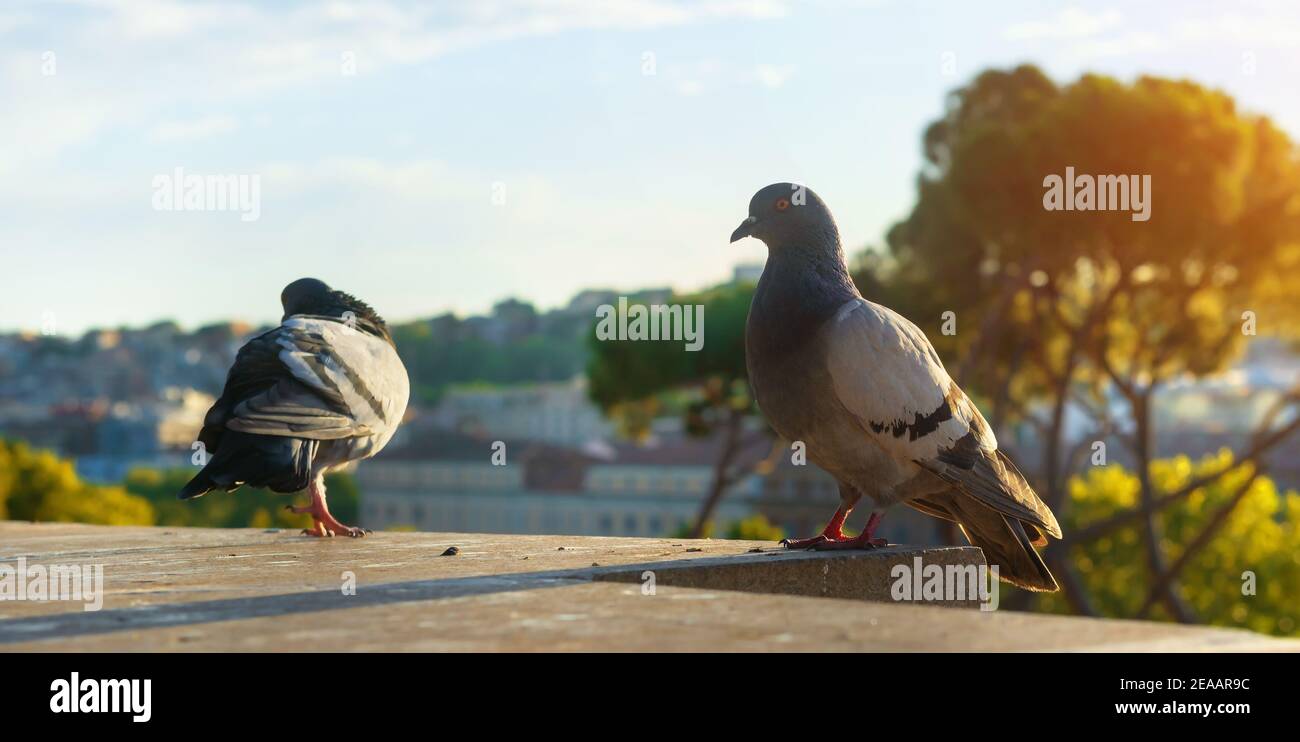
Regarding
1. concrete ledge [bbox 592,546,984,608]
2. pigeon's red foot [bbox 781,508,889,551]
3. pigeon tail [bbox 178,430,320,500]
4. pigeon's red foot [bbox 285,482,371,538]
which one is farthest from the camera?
pigeon's red foot [bbox 285,482,371,538]

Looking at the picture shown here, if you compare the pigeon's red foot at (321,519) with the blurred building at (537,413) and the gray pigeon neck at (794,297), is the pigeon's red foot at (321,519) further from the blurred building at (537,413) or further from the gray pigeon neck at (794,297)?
the blurred building at (537,413)

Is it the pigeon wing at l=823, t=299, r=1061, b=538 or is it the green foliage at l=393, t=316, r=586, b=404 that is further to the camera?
the green foliage at l=393, t=316, r=586, b=404

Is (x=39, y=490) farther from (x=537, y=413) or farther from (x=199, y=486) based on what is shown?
(x=537, y=413)

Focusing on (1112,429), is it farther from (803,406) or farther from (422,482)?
(422,482)

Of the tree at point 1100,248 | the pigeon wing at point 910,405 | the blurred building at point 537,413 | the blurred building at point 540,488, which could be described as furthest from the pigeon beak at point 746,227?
the blurred building at point 537,413

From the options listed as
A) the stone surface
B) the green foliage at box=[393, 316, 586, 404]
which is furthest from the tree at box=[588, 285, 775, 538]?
the green foliage at box=[393, 316, 586, 404]

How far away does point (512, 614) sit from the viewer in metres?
4.47

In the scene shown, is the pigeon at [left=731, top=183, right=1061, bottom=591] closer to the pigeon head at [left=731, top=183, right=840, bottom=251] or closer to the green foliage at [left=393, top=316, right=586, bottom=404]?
the pigeon head at [left=731, top=183, right=840, bottom=251]

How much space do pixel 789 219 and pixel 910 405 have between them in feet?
3.45

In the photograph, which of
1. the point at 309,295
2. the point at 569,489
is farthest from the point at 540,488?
the point at 309,295

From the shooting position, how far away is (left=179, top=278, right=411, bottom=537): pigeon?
763 centimetres

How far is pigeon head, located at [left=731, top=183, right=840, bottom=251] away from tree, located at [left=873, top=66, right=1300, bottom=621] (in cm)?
1691

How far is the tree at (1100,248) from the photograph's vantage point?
2386 cm
